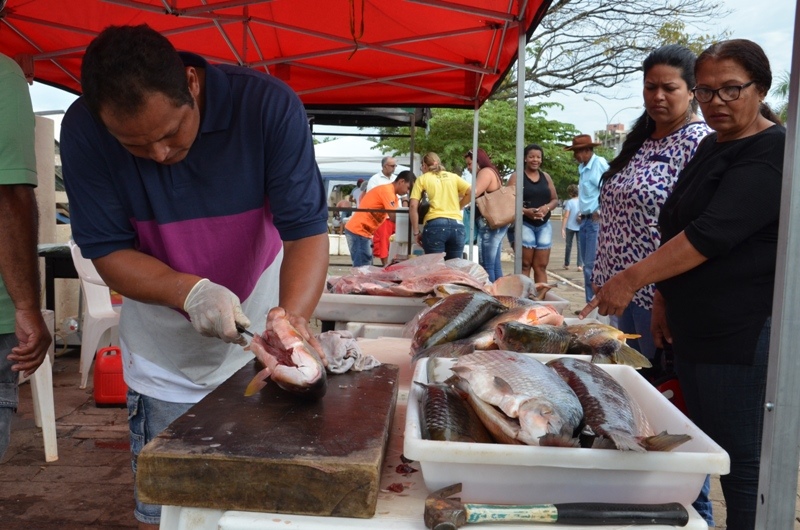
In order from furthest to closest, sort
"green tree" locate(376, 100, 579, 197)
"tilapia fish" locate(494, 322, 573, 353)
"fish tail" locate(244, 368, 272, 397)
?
"green tree" locate(376, 100, 579, 197), "tilapia fish" locate(494, 322, 573, 353), "fish tail" locate(244, 368, 272, 397)

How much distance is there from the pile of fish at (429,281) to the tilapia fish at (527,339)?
98 cm

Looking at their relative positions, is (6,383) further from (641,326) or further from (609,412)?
(641,326)

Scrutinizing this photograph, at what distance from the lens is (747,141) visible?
2.29 m

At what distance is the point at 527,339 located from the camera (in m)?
2.01

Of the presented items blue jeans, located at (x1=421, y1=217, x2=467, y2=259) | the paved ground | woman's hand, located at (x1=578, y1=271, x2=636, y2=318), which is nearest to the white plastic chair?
the paved ground

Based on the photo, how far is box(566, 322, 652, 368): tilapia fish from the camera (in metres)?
2.02

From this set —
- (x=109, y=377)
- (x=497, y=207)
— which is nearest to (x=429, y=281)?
(x=109, y=377)

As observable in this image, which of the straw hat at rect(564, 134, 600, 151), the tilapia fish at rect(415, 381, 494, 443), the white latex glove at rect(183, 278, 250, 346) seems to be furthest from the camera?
the straw hat at rect(564, 134, 600, 151)

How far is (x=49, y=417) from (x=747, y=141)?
4018mm

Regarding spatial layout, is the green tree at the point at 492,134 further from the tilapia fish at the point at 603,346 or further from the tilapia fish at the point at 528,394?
the tilapia fish at the point at 528,394

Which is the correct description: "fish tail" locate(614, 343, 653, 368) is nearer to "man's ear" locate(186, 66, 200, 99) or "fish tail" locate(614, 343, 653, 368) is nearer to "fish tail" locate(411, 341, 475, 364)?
"fish tail" locate(411, 341, 475, 364)

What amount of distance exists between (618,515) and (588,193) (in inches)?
318

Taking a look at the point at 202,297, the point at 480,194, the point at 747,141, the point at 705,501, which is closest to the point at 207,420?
the point at 202,297

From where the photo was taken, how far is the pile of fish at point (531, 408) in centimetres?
128
